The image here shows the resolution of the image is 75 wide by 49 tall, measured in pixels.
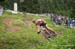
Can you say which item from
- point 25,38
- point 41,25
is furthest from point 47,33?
point 25,38

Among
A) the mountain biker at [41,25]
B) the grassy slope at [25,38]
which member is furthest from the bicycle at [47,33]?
the grassy slope at [25,38]

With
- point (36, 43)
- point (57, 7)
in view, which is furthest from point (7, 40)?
point (57, 7)

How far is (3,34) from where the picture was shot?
9531 millimetres

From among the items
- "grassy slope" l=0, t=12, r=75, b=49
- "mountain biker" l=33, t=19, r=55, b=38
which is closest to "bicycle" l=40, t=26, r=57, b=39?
"mountain biker" l=33, t=19, r=55, b=38

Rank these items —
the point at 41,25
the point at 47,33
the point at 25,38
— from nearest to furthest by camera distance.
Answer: the point at 25,38, the point at 47,33, the point at 41,25

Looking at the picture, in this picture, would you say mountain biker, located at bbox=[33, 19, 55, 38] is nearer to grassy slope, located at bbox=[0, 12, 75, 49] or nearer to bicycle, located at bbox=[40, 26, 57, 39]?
bicycle, located at bbox=[40, 26, 57, 39]

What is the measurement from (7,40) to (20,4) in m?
4.03

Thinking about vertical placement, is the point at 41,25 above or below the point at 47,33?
above

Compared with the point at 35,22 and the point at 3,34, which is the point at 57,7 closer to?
the point at 35,22

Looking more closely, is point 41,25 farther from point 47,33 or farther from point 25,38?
point 25,38

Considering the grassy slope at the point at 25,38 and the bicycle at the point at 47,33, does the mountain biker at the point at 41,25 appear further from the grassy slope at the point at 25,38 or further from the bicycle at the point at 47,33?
the grassy slope at the point at 25,38

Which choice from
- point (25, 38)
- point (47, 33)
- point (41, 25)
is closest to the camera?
point (25, 38)

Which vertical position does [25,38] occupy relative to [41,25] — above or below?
below

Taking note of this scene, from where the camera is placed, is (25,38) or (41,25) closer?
(25,38)
